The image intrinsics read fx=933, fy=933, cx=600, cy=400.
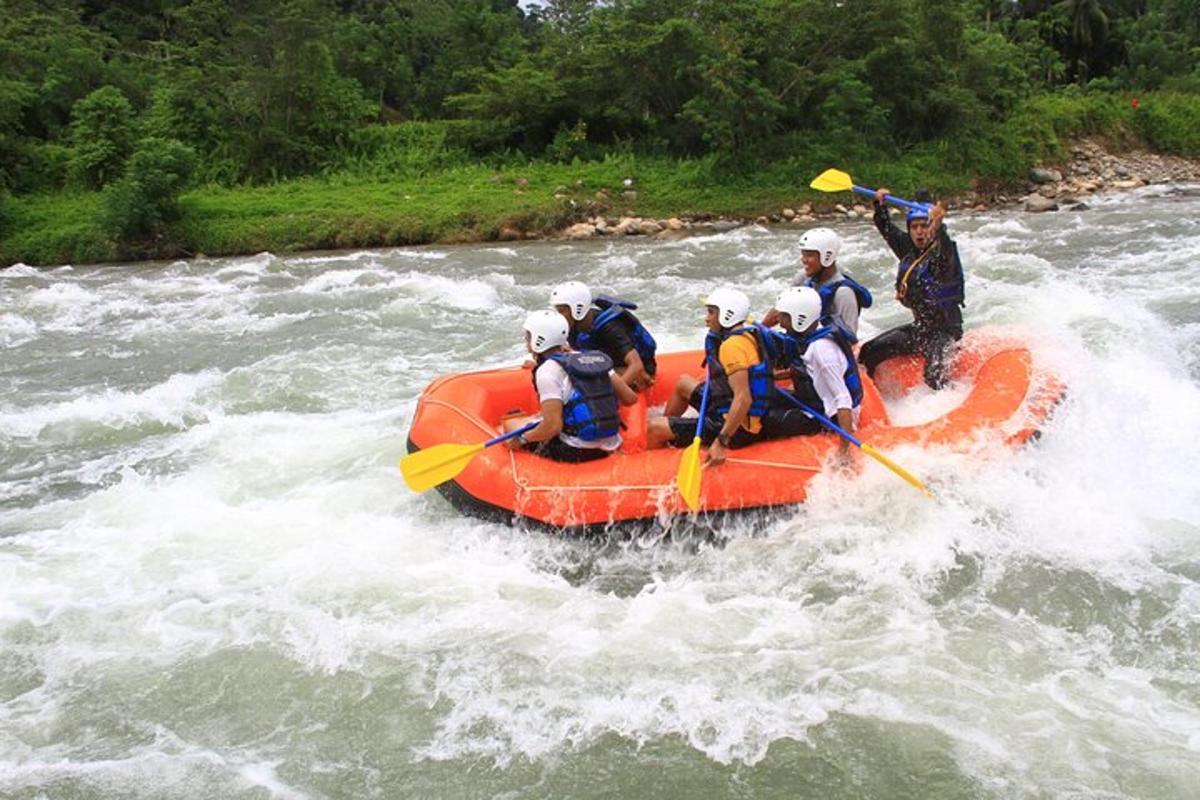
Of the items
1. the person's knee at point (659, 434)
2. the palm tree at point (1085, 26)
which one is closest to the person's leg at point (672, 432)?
the person's knee at point (659, 434)

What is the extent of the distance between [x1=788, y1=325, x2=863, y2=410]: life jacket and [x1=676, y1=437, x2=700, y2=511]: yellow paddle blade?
0.64 metres

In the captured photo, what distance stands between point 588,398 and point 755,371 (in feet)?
2.81

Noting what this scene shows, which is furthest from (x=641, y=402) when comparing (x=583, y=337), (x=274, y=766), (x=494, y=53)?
(x=494, y=53)

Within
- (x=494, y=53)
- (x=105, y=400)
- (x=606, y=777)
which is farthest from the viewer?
(x=494, y=53)

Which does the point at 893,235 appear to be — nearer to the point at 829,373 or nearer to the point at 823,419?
the point at 829,373

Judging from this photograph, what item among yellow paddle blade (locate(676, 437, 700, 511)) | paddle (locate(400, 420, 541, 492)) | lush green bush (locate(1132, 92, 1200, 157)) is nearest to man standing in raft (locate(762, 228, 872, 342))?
yellow paddle blade (locate(676, 437, 700, 511))

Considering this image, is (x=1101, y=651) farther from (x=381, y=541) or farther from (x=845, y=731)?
(x=381, y=541)

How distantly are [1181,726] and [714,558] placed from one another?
2.00 meters

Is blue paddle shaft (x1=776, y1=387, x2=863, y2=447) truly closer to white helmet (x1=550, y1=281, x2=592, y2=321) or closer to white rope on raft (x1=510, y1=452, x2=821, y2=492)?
white rope on raft (x1=510, y1=452, x2=821, y2=492)

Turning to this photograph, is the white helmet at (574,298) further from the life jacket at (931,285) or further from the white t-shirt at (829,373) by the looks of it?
the life jacket at (931,285)

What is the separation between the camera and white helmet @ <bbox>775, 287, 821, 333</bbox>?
4.62 m

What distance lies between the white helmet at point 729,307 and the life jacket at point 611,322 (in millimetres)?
772

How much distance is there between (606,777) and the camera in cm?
332

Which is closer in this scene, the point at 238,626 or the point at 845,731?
the point at 845,731
